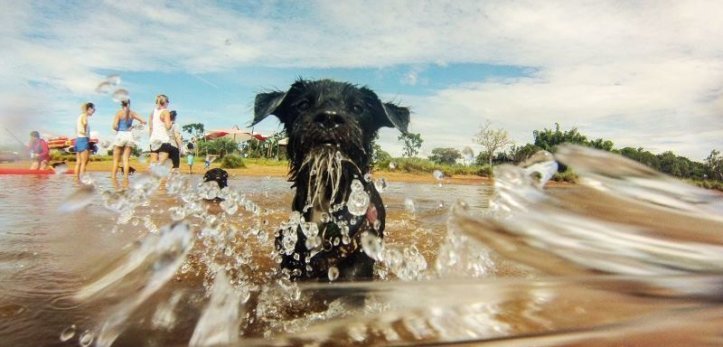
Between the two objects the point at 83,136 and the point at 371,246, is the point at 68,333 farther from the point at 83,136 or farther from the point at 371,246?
the point at 83,136

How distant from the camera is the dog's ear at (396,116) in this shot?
491 cm

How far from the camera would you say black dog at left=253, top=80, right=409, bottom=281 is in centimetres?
401

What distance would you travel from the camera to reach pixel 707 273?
1.00 m

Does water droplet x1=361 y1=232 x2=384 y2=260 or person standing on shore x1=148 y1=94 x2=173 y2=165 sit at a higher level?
person standing on shore x1=148 y1=94 x2=173 y2=165

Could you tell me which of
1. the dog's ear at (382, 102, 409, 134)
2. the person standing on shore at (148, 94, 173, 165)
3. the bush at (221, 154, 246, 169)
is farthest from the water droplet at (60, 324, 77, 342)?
the bush at (221, 154, 246, 169)

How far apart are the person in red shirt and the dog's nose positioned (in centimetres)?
1844

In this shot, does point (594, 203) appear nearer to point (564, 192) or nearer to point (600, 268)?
point (564, 192)

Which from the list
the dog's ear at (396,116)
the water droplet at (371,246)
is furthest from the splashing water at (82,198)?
the dog's ear at (396,116)

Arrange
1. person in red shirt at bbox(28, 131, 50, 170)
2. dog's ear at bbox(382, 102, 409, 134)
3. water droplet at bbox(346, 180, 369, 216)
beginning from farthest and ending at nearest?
person in red shirt at bbox(28, 131, 50, 170) < dog's ear at bbox(382, 102, 409, 134) < water droplet at bbox(346, 180, 369, 216)

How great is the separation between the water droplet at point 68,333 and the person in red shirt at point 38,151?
1943 centimetres

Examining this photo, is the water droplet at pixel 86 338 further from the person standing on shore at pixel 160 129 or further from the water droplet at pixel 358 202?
the person standing on shore at pixel 160 129

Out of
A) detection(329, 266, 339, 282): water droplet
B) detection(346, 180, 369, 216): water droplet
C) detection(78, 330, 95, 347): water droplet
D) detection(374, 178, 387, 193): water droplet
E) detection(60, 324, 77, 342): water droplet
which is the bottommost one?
detection(329, 266, 339, 282): water droplet

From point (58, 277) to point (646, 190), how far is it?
148 inches

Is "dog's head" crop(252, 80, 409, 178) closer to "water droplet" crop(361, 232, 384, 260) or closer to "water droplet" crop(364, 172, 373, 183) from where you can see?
"water droplet" crop(364, 172, 373, 183)
